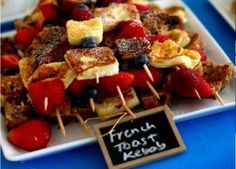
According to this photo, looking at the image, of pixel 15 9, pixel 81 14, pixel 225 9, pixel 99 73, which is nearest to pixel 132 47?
pixel 99 73

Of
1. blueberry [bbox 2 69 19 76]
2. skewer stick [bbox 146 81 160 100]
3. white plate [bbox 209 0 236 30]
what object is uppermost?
skewer stick [bbox 146 81 160 100]

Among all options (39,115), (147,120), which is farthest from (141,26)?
(39,115)

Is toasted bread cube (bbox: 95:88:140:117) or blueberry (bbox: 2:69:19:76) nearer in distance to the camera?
toasted bread cube (bbox: 95:88:140:117)

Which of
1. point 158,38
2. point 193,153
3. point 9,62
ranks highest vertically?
point 158,38


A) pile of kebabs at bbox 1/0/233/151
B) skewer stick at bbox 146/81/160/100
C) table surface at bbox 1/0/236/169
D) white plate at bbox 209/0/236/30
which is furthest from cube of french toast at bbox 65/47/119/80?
white plate at bbox 209/0/236/30

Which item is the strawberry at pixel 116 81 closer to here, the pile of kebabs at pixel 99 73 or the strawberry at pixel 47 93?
the pile of kebabs at pixel 99 73

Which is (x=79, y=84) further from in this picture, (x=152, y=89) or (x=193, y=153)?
(x=193, y=153)

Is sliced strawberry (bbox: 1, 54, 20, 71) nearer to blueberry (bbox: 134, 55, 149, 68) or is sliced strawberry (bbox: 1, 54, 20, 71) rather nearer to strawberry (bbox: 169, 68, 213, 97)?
blueberry (bbox: 134, 55, 149, 68)
